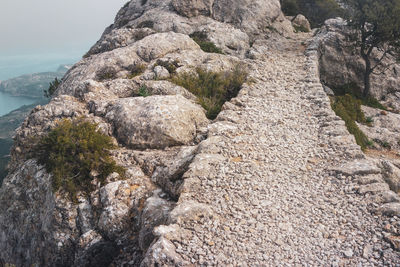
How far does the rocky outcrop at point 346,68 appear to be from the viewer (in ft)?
76.0

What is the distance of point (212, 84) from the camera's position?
15273 millimetres

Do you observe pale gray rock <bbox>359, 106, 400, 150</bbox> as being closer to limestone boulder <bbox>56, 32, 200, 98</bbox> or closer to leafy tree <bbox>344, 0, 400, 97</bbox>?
Answer: leafy tree <bbox>344, 0, 400, 97</bbox>

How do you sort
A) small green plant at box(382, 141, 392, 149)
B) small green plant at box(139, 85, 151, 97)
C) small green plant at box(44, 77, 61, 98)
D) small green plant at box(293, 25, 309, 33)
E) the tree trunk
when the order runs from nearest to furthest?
small green plant at box(139, 85, 151, 97)
small green plant at box(382, 141, 392, 149)
small green plant at box(44, 77, 61, 98)
the tree trunk
small green plant at box(293, 25, 309, 33)

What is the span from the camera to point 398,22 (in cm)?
2125

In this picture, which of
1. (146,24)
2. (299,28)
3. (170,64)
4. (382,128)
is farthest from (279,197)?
(299,28)

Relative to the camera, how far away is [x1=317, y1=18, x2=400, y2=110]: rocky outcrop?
23.2 m

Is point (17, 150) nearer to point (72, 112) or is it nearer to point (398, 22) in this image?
point (72, 112)

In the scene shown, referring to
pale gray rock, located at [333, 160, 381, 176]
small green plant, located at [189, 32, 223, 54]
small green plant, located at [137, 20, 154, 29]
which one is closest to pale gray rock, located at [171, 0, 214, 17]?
small green plant, located at [137, 20, 154, 29]

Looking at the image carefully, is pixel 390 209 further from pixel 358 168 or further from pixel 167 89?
pixel 167 89

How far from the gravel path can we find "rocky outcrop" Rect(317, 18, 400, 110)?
11.9m

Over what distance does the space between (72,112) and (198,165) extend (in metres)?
7.00

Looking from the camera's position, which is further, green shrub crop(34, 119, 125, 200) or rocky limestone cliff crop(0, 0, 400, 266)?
green shrub crop(34, 119, 125, 200)

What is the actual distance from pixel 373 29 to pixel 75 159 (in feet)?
81.4

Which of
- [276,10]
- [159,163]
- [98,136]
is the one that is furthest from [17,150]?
[276,10]
